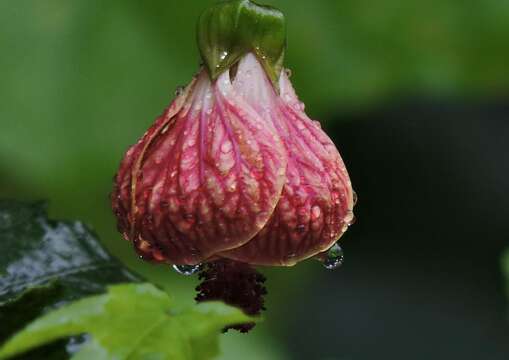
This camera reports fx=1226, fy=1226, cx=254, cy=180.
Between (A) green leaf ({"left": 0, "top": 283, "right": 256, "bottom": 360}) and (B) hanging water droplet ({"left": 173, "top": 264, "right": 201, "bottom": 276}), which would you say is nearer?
(A) green leaf ({"left": 0, "top": 283, "right": 256, "bottom": 360})

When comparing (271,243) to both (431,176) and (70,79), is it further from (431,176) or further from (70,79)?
(431,176)

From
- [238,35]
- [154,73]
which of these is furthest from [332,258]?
[154,73]

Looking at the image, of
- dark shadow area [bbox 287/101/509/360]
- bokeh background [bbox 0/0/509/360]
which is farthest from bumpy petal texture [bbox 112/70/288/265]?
dark shadow area [bbox 287/101/509/360]

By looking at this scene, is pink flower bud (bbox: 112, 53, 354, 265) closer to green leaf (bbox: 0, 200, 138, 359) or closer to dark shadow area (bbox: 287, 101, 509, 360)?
green leaf (bbox: 0, 200, 138, 359)

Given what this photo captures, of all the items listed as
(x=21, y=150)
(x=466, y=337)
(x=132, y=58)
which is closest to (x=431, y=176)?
(x=466, y=337)

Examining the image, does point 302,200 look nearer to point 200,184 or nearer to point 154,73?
point 200,184

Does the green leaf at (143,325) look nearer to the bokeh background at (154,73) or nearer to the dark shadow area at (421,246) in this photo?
the bokeh background at (154,73)

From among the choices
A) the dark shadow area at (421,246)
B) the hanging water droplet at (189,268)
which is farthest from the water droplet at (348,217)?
the dark shadow area at (421,246)
